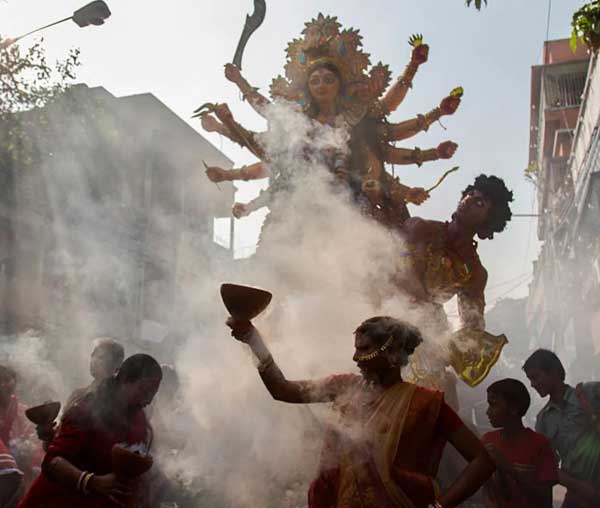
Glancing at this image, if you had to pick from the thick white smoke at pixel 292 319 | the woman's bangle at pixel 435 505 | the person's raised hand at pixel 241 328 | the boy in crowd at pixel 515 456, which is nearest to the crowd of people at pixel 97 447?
the person's raised hand at pixel 241 328

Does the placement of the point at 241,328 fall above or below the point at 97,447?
above

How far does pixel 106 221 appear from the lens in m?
20.7

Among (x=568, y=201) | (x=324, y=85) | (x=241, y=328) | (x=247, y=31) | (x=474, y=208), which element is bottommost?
(x=568, y=201)

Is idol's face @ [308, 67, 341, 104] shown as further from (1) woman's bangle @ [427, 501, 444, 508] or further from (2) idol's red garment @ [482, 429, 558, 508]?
(1) woman's bangle @ [427, 501, 444, 508]

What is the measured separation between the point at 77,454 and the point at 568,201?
21034mm

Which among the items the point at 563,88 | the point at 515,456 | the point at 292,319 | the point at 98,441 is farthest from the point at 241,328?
the point at 563,88

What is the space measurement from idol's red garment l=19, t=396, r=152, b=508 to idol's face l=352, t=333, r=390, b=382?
1.28m

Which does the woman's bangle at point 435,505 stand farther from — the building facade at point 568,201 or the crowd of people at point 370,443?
the building facade at point 568,201

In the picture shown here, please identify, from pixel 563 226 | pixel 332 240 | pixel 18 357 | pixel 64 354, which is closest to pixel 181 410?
pixel 332 240

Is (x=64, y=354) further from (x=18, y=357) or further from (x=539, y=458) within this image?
(x=539, y=458)

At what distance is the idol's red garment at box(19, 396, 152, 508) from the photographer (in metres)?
2.91

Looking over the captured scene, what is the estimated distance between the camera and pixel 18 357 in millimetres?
12188

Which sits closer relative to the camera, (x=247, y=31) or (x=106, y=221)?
(x=247, y=31)

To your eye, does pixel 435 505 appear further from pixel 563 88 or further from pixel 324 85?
pixel 563 88
